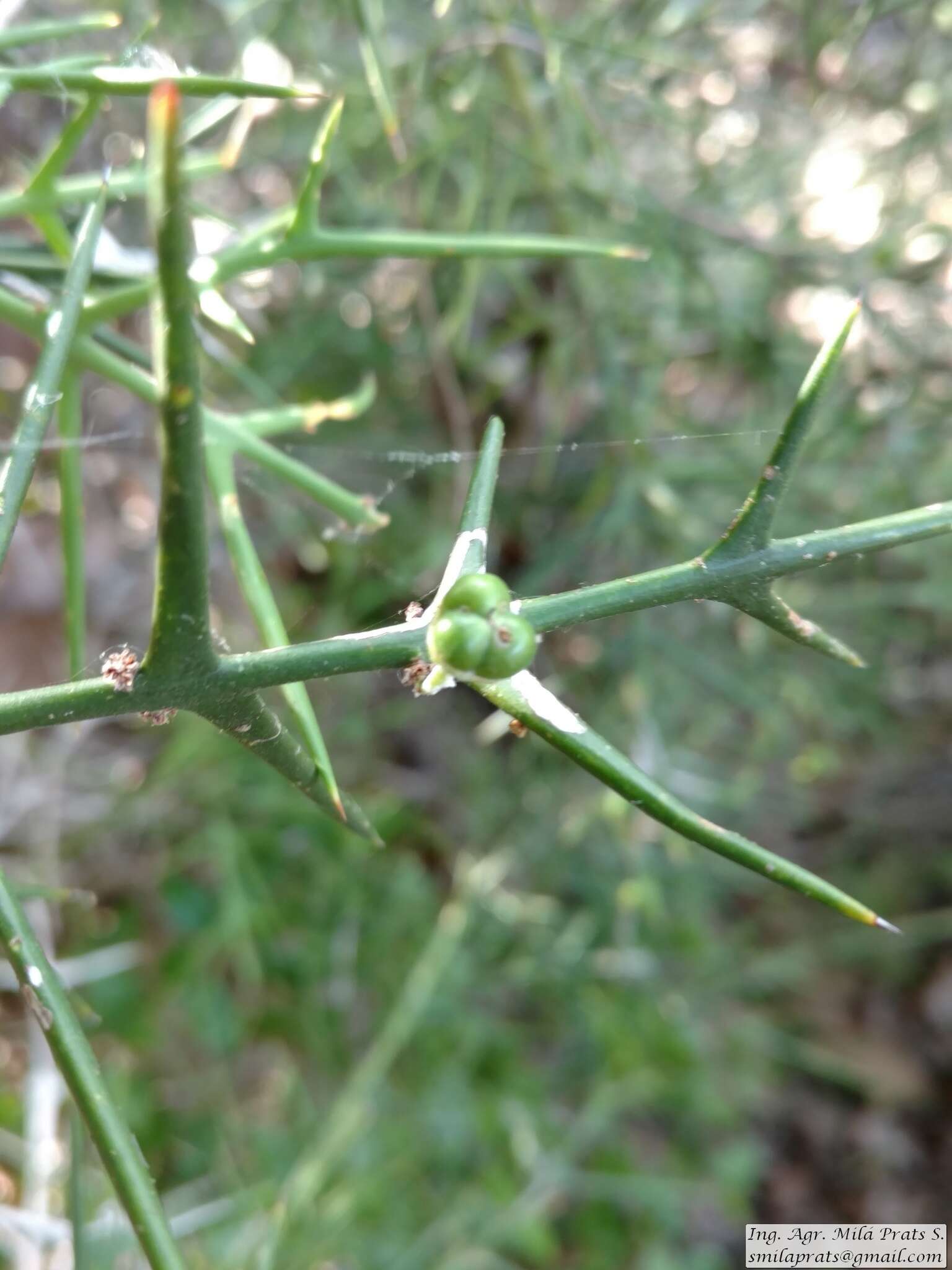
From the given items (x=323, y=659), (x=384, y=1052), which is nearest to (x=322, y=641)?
(x=323, y=659)

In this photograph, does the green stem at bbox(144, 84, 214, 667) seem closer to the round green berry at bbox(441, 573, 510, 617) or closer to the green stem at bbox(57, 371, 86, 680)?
the round green berry at bbox(441, 573, 510, 617)

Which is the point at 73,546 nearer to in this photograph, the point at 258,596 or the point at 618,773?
the point at 258,596

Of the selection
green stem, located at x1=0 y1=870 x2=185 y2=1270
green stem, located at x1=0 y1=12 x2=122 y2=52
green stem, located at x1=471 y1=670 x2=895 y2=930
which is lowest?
green stem, located at x1=0 y1=870 x2=185 y2=1270

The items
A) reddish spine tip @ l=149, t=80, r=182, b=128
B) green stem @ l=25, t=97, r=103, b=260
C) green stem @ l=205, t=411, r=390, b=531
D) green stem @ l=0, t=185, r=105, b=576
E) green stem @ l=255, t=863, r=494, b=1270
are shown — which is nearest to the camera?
reddish spine tip @ l=149, t=80, r=182, b=128

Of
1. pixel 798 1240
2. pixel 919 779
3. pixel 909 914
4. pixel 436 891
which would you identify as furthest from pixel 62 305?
pixel 909 914

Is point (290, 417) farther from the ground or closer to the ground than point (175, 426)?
farther from the ground

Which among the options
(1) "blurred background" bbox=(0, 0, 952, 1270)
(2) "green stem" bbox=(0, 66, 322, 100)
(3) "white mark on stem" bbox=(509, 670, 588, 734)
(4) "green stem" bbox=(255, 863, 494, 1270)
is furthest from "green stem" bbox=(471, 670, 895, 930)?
(4) "green stem" bbox=(255, 863, 494, 1270)

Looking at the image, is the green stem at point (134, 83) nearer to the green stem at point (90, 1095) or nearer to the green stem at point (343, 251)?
the green stem at point (343, 251)
